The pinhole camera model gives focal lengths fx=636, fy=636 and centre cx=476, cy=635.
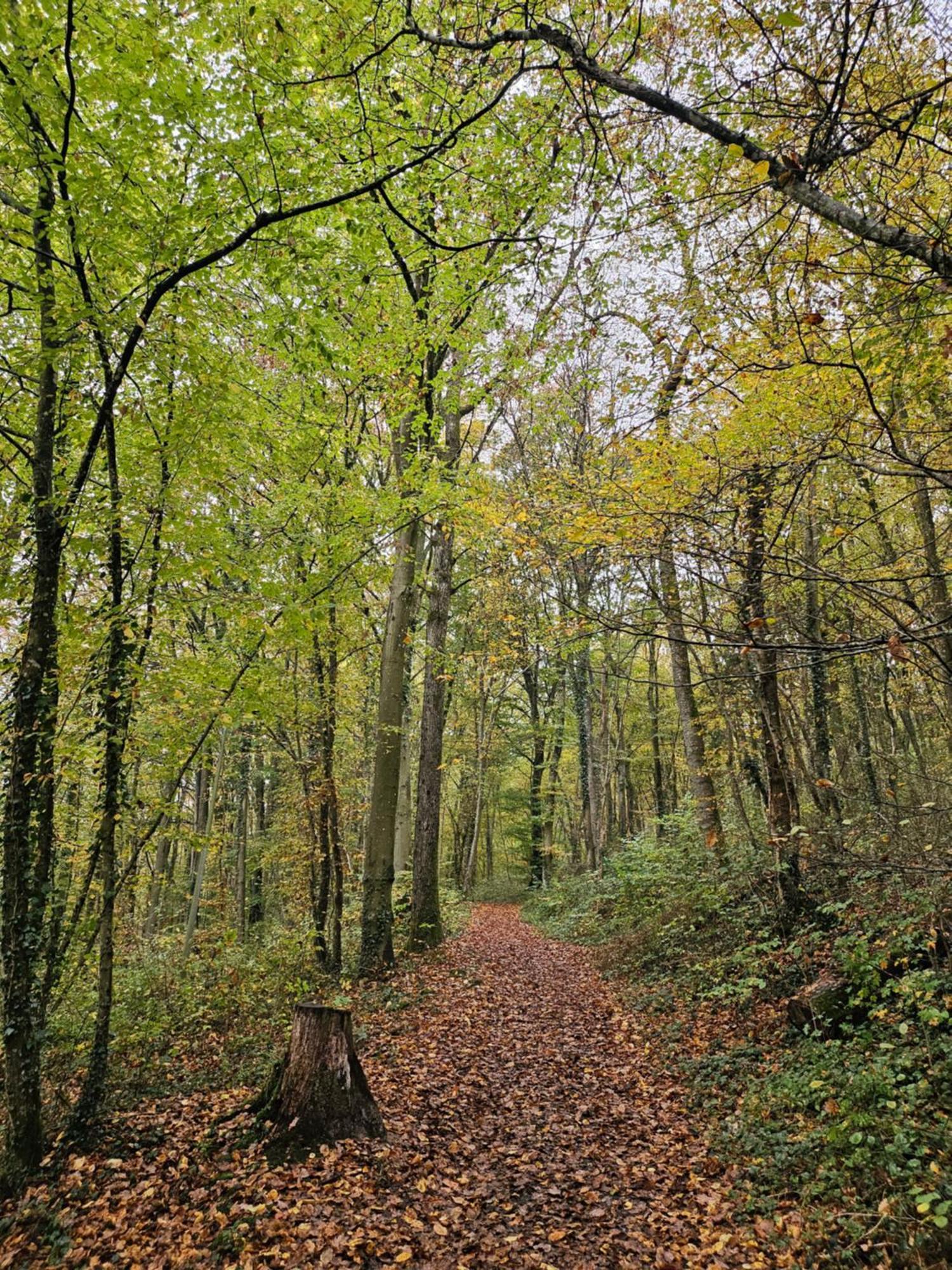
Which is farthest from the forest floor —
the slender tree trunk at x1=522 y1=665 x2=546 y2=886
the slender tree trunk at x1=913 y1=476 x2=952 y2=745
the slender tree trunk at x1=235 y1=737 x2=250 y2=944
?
the slender tree trunk at x1=522 y1=665 x2=546 y2=886

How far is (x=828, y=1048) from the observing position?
5.43m

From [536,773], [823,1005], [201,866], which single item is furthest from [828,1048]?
[536,773]

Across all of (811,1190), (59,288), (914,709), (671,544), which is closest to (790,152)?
(671,544)

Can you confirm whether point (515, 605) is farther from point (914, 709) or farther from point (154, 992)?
point (154, 992)

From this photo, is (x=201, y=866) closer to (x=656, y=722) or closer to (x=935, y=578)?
(x=935, y=578)

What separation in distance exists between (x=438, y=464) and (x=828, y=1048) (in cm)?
779

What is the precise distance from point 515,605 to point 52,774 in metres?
12.8

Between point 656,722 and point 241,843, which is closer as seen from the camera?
point 241,843

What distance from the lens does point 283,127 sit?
5.27 meters

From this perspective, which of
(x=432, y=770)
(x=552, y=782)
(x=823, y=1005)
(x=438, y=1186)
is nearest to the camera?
(x=438, y=1186)

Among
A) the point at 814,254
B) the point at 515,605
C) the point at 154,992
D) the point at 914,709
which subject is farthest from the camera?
the point at 515,605

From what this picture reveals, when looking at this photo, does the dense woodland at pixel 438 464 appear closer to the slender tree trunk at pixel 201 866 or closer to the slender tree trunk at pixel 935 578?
the slender tree trunk at pixel 935 578

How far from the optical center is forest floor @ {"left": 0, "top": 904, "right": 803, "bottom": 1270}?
3.83 metres

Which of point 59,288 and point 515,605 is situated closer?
point 59,288
